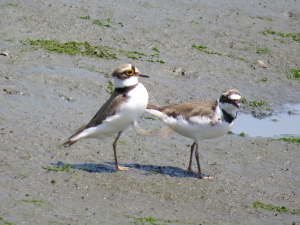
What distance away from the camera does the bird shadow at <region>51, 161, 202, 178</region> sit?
723 cm

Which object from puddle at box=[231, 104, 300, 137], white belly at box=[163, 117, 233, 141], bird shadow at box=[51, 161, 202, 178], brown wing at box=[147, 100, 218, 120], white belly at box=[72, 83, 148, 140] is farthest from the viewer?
puddle at box=[231, 104, 300, 137]

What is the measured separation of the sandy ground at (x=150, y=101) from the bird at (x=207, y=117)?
2.12ft

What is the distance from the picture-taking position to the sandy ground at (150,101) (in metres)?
6.34

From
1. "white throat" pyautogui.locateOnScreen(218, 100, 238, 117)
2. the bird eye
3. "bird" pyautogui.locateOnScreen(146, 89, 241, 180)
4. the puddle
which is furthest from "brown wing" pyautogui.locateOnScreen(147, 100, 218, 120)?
the puddle

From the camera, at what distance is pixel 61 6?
43.5ft

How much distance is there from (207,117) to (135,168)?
53.0 inches

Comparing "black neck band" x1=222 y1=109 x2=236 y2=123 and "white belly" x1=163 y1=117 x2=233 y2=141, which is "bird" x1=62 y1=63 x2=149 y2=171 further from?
"black neck band" x1=222 y1=109 x2=236 y2=123

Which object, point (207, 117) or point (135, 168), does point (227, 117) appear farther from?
point (135, 168)

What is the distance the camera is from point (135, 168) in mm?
7566

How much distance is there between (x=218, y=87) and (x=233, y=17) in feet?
14.3

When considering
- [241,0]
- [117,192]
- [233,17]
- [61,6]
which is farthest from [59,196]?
[241,0]

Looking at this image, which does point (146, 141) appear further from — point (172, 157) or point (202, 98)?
point (202, 98)

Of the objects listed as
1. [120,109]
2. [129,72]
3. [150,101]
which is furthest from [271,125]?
[120,109]

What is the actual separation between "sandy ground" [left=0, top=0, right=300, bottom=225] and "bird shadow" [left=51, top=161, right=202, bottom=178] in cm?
3
